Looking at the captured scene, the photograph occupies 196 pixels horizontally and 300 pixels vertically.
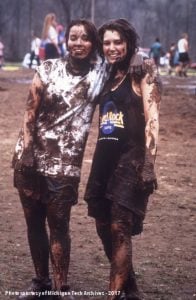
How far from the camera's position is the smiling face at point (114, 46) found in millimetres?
4574

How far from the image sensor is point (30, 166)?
462cm

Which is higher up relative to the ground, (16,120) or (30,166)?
(30,166)

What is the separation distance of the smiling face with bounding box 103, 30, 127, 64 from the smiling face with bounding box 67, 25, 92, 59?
132 millimetres

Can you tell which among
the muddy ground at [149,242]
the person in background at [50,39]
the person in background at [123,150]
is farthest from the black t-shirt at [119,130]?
the person in background at [50,39]

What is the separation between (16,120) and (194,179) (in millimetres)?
5741

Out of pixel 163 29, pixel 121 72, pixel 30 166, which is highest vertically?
pixel 121 72

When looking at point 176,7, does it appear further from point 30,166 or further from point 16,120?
point 30,166

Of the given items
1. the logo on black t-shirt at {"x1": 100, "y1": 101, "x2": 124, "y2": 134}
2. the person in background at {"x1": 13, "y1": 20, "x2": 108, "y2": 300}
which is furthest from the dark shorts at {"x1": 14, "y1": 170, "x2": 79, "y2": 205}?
the logo on black t-shirt at {"x1": 100, "y1": 101, "x2": 124, "y2": 134}

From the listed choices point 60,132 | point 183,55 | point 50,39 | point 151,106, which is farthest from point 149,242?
point 183,55

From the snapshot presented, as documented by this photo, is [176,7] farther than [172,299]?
Yes

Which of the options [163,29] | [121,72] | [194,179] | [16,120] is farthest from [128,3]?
[121,72]

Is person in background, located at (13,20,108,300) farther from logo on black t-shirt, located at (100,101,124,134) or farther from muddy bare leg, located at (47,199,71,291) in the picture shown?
logo on black t-shirt, located at (100,101,124,134)

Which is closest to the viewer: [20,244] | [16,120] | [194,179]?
[20,244]

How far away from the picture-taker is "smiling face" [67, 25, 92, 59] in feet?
15.3
